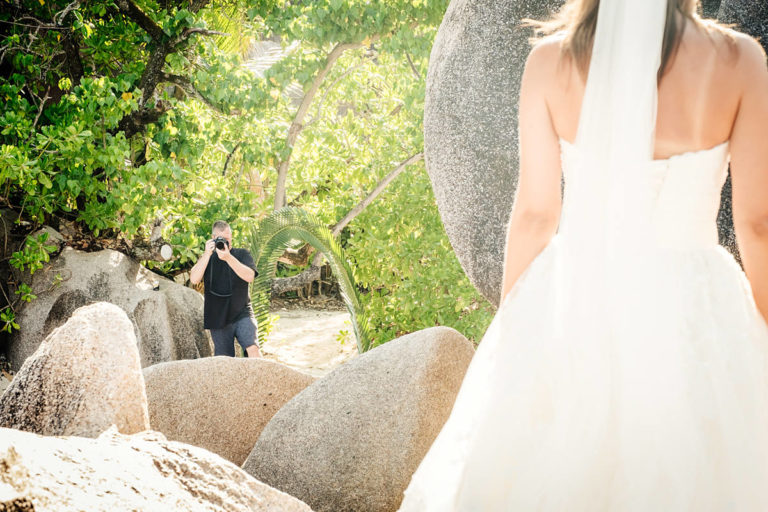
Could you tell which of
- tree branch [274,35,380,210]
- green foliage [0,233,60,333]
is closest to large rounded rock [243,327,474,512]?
green foliage [0,233,60,333]

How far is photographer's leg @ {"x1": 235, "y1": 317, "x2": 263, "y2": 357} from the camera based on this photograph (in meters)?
5.68

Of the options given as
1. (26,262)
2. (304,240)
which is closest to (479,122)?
(304,240)

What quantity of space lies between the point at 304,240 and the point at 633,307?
5388mm

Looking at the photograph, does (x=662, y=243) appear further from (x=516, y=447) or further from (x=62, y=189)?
(x=62, y=189)

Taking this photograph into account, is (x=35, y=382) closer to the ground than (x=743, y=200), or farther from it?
closer to the ground

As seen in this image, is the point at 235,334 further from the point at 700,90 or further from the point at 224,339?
the point at 700,90

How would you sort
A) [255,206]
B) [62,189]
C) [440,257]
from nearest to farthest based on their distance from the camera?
[62,189], [440,257], [255,206]

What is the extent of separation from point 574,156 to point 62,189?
5.20m

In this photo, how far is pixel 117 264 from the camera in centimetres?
677

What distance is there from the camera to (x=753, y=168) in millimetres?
1545

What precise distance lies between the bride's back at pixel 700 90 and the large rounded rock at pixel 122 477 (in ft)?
4.59

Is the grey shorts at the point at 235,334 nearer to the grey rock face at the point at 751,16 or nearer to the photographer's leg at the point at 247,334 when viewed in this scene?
the photographer's leg at the point at 247,334

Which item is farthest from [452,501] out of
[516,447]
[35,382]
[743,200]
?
[35,382]

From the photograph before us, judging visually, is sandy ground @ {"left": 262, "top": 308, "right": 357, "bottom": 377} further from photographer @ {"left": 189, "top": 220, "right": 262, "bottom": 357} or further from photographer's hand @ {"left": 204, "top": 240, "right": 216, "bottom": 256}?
photographer's hand @ {"left": 204, "top": 240, "right": 216, "bottom": 256}
